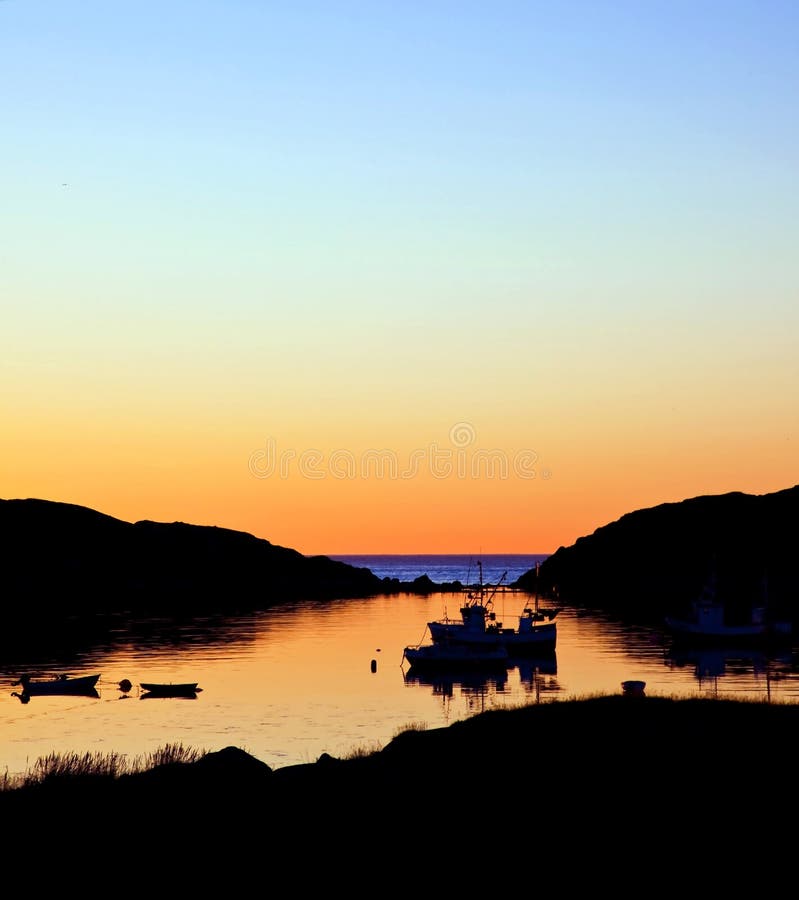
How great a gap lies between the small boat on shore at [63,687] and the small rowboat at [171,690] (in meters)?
4.23

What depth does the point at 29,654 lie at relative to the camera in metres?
136

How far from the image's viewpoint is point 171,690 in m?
98.9

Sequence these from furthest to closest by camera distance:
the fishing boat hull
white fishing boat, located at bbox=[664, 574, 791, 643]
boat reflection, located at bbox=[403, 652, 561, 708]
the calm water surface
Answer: white fishing boat, located at bbox=[664, 574, 791, 643] < the fishing boat hull < boat reflection, located at bbox=[403, 652, 561, 708] < the calm water surface

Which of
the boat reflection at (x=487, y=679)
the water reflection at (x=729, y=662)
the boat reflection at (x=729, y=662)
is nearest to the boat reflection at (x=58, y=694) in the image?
the boat reflection at (x=487, y=679)

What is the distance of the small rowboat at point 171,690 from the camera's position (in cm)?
9825

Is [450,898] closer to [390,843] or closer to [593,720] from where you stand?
[390,843]

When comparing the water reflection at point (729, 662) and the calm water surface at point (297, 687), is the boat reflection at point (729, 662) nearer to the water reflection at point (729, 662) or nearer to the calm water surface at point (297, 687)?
the water reflection at point (729, 662)

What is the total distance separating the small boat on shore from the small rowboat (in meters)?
4.23

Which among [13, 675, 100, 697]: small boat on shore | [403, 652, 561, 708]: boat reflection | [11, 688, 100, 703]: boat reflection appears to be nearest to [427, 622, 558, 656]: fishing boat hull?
[403, 652, 561, 708]: boat reflection

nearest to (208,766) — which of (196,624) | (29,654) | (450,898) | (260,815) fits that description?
(260,815)

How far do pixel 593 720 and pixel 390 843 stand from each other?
35.4 feet

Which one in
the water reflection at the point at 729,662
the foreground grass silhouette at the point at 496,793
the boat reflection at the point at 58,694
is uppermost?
the foreground grass silhouette at the point at 496,793

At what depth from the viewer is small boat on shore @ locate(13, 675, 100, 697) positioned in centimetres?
9825

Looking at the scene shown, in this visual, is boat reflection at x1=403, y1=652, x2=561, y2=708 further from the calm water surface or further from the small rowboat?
the small rowboat
